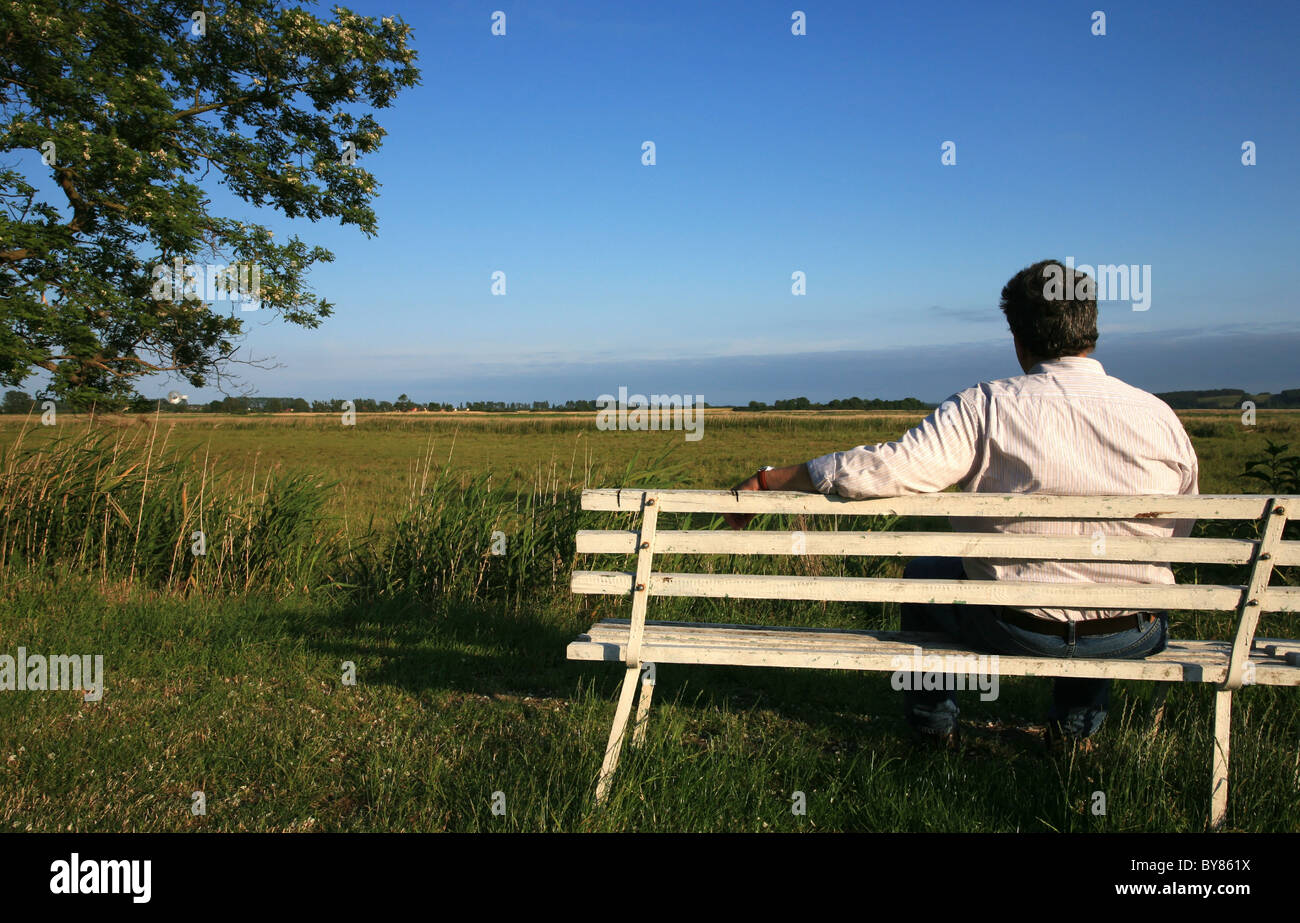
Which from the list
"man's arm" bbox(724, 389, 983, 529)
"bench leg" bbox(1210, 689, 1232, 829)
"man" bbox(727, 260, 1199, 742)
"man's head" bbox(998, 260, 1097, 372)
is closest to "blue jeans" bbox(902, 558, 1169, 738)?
"man" bbox(727, 260, 1199, 742)

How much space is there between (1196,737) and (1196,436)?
51647mm

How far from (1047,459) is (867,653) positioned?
88 centimetres

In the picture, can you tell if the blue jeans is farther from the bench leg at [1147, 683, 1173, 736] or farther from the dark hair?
the dark hair

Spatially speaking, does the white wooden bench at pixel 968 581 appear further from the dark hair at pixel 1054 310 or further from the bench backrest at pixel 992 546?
the dark hair at pixel 1054 310

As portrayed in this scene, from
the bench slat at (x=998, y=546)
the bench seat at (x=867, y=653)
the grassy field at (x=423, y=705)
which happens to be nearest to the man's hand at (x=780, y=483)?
the bench slat at (x=998, y=546)

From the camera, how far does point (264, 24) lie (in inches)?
463

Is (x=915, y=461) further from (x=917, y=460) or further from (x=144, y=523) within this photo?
(x=144, y=523)

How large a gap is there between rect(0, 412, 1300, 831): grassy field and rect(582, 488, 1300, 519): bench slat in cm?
92

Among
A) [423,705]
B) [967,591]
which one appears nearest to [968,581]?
[967,591]

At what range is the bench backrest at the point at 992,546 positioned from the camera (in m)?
2.45

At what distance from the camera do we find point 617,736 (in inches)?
107

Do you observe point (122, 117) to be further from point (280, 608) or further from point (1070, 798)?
point (1070, 798)
